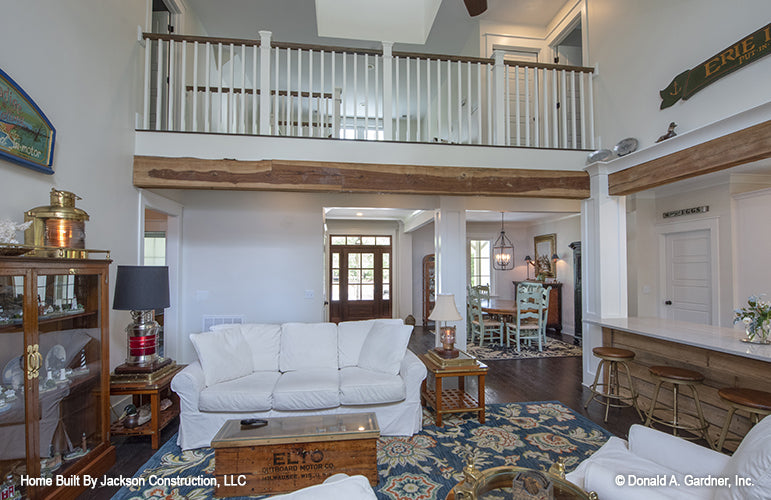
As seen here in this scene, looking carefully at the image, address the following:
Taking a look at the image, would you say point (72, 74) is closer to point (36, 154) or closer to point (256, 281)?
point (36, 154)

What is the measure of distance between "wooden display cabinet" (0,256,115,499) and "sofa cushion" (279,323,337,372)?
4.55ft

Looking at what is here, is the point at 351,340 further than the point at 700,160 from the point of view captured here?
Yes

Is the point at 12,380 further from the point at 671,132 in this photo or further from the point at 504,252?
the point at 504,252

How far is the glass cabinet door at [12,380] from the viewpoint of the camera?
1738 mm

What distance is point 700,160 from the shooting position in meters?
2.96

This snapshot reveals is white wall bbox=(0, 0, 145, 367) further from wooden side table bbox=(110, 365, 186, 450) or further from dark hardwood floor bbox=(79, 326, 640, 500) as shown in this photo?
dark hardwood floor bbox=(79, 326, 640, 500)

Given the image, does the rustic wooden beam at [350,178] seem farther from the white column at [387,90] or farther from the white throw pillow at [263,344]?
the white throw pillow at [263,344]

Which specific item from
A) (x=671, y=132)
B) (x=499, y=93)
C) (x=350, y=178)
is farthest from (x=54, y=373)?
(x=671, y=132)

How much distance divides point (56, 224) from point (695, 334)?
4.80m

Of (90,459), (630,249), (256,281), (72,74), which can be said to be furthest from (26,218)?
(630,249)

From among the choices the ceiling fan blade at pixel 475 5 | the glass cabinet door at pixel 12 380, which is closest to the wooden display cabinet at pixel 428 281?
the ceiling fan blade at pixel 475 5

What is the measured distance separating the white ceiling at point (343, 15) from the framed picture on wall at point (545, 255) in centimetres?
451

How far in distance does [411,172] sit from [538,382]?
115 inches

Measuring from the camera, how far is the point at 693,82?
3.11 m
